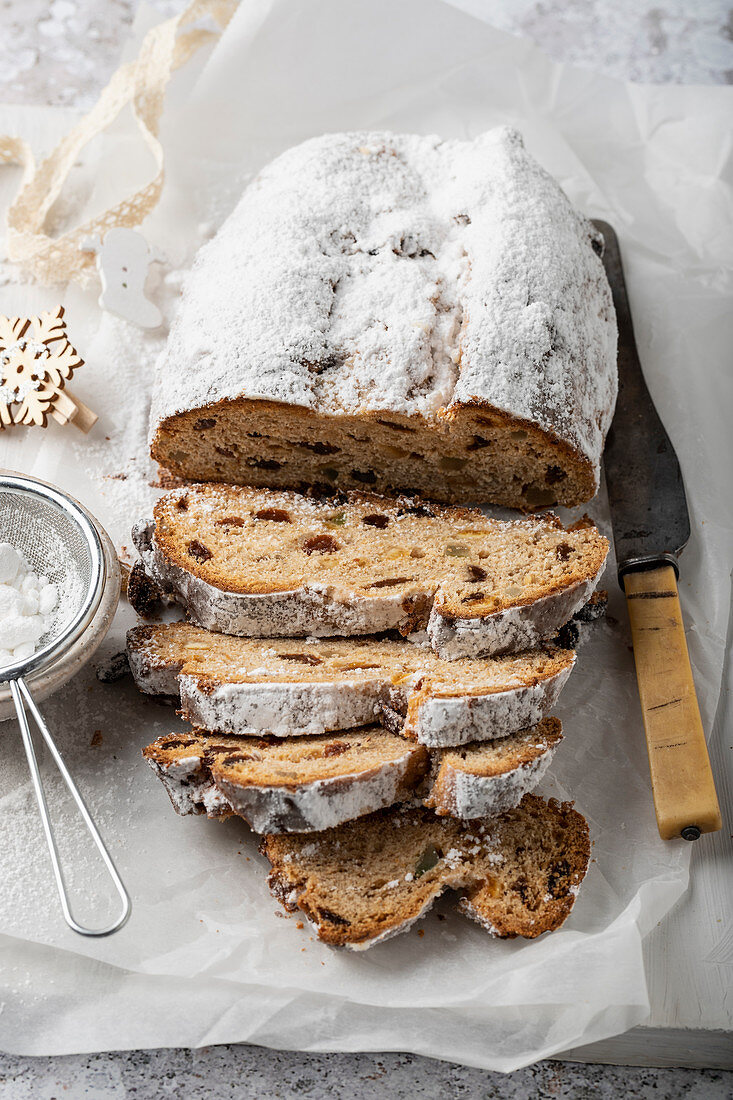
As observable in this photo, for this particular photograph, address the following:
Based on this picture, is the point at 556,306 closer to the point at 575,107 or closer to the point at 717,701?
the point at 717,701

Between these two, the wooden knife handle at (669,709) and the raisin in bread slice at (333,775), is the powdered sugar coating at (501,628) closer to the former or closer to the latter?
the raisin in bread slice at (333,775)

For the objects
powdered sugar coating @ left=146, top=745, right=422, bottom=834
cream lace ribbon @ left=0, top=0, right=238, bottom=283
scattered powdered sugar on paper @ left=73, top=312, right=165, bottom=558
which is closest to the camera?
powdered sugar coating @ left=146, top=745, right=422, bottom=834

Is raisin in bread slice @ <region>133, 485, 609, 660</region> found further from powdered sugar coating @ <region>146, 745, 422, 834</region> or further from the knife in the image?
powdered sugar coating @ <region>146, 745, 422, 834</region>

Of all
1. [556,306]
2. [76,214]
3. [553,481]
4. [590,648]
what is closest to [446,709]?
[590,648]

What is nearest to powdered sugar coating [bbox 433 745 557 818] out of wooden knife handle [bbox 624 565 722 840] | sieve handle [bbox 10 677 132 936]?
wooden knife handle [bbox 624 565 722 840]

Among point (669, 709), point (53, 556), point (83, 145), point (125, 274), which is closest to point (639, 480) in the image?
point (669, 709)

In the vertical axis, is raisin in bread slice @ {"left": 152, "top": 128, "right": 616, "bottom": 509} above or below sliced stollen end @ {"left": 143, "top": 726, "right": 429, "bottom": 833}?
above

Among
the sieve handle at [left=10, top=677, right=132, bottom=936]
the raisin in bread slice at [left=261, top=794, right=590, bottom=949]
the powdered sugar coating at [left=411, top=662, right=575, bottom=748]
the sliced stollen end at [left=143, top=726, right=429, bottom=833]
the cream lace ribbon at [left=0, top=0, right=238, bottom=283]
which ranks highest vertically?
the cream lace ribbon at [left=0, top=0, right=238, bottom=283]
